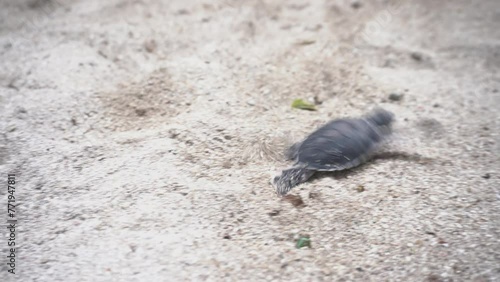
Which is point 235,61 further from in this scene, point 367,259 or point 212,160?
point 367,259

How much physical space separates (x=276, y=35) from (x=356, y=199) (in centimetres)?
199

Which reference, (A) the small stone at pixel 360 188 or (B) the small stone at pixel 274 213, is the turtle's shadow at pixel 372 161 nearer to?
(A) the small stone at pixel 360 188

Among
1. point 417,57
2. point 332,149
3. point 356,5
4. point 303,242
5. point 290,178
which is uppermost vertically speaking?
point 356,5

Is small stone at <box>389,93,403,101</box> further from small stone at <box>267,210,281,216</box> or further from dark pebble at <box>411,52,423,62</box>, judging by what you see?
small stone at <box>267,210,281,216</box>

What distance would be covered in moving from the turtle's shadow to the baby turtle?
4 cm

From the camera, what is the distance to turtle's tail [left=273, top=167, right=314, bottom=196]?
2.17 meters

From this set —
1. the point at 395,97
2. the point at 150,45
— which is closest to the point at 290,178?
the point at 395,97

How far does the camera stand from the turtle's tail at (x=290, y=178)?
85.6 inches

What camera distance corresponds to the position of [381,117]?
2.67 metres

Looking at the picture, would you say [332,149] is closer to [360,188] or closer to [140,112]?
[360,188]

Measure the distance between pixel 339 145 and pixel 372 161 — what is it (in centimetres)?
29

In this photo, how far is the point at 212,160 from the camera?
2348 millimetres

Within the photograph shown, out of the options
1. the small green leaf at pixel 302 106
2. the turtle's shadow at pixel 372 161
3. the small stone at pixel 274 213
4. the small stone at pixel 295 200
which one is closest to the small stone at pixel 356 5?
the small green leaf at pixel 302 106

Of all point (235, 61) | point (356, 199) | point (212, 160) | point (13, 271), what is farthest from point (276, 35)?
point (13, 271)
